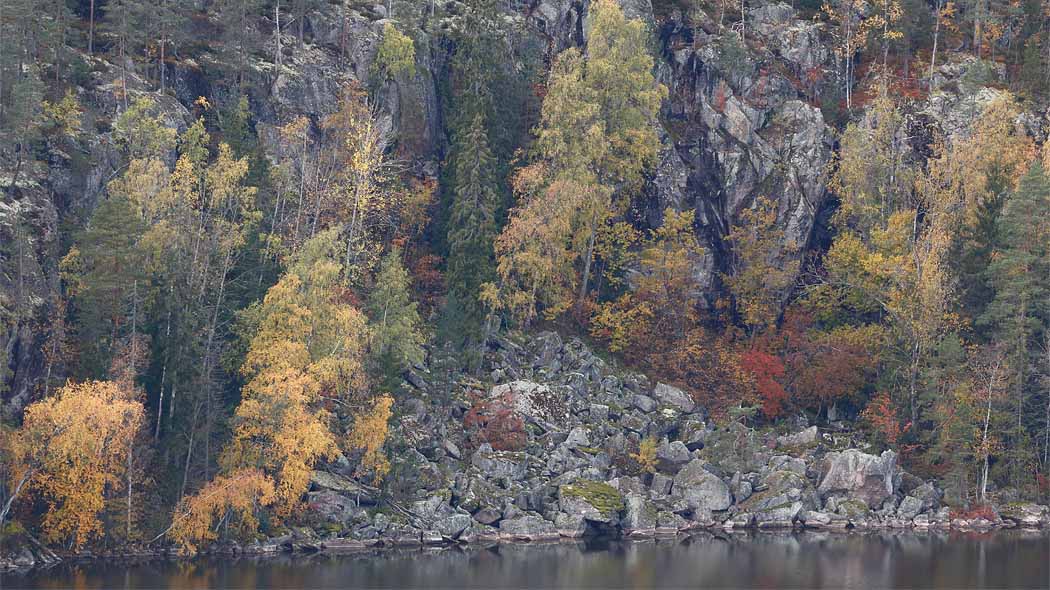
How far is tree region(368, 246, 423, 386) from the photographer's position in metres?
65.1

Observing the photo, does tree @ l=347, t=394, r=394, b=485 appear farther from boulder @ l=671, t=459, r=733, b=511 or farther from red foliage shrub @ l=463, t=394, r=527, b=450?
boulder @ l=671, t=459, r=733, b=511

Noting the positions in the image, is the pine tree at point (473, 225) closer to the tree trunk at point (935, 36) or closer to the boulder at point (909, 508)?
the boulder at point (909, 508)

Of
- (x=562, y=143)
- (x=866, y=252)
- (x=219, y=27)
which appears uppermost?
(x=219, y=27)

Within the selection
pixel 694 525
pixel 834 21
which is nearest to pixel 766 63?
pixel 834 21

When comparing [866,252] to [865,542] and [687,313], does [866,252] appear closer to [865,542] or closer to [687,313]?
[687,313]

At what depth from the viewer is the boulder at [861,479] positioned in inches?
2736

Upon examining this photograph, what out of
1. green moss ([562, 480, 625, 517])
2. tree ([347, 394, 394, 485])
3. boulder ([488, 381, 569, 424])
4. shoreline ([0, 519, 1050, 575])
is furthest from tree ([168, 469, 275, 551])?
boulder ([488, 381, 569, 424])

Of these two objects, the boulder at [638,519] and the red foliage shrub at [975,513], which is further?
the red foliage shrub at [975,513]

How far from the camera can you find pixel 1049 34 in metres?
95.2

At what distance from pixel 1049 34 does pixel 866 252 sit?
26.8 metres

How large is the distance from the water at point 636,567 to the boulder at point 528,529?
847 mm

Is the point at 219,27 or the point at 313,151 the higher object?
the point at 219,27

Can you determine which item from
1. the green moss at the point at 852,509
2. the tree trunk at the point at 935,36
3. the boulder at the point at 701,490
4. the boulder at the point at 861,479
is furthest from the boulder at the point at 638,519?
the tree trunk at the point at 935,36

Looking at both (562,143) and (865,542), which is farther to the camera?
(562,143)
